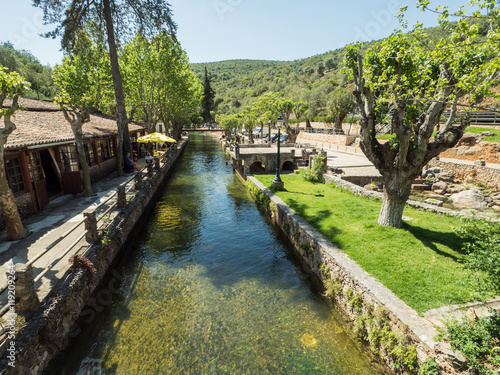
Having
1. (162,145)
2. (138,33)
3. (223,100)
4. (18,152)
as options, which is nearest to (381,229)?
(18,152)

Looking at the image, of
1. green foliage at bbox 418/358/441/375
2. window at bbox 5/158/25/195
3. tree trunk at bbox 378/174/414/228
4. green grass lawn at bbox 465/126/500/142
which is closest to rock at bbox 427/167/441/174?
green grass lawn at bbox 465/126/500/142

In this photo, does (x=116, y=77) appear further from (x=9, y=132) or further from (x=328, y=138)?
(x=328, y=138)

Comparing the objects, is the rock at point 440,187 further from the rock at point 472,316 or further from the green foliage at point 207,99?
the green foliage at point 207,99

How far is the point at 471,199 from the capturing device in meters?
15.9

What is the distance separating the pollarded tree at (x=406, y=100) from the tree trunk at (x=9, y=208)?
37.6 feet

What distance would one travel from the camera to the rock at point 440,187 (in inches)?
719

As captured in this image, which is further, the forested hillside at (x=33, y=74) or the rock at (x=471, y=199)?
the forested hillside at (x=33, y=74)

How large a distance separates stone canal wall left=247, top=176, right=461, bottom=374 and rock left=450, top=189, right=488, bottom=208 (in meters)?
12.6

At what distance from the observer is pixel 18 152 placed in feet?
32.6

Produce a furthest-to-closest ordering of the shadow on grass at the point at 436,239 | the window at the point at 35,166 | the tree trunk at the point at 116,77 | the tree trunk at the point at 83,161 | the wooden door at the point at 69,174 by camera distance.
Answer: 1. the tree trunk at the point at 116,77
2. the wooden door at the point at 69,174
3. the tree trunk at the point at 83,161
4. the window at the point at 35,166
5. the shadow on grass at the point at 436,239

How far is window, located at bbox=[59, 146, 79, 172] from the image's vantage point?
529 inches

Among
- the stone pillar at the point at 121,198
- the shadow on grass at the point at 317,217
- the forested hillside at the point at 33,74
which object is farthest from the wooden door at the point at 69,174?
the forested hillside at the point at 33,74

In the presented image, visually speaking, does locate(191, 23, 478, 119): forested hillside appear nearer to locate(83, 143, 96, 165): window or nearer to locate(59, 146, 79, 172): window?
locate(59, 146, 79, 172): window

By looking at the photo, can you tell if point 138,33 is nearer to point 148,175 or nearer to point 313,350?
point 148,175
